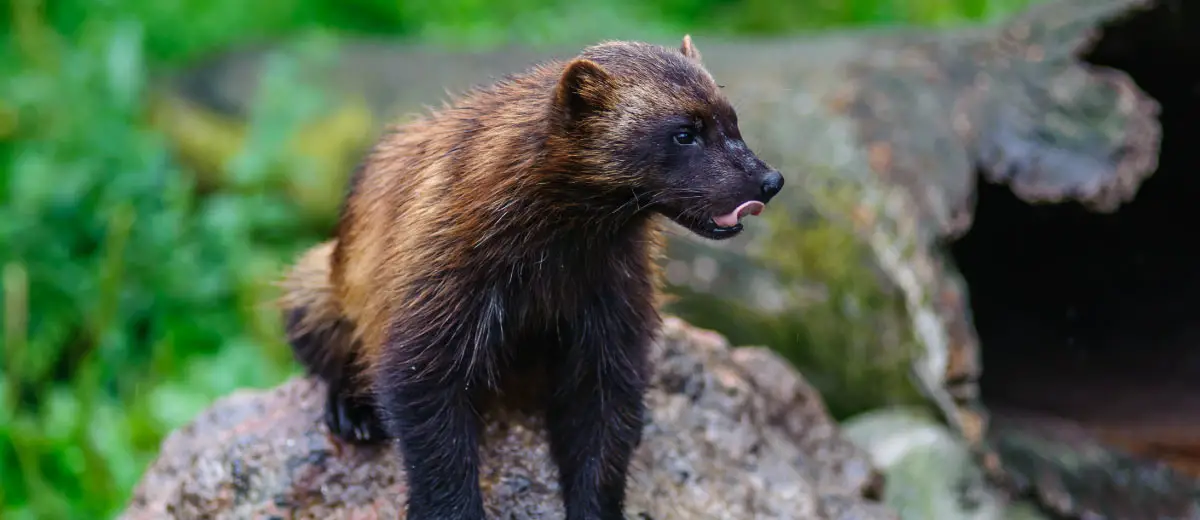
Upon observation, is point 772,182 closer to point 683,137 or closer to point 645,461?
point 683,137

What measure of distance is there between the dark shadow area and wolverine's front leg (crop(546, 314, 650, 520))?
323cm

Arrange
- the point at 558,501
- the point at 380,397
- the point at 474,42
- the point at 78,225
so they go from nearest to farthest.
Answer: the point at 380,397, the point at 558,501, the point at 78,225, the point at 474,42

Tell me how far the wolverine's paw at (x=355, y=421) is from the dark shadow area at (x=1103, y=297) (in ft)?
11.5

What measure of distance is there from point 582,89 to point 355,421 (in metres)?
1.38

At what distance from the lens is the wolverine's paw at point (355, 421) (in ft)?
12.3

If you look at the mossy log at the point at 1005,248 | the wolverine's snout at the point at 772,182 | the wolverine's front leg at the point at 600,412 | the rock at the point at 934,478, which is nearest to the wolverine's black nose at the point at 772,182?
the wolverine's snout at the point at 772,182

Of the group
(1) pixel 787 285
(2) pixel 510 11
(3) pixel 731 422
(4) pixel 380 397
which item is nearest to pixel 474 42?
(2) pixel 510 11

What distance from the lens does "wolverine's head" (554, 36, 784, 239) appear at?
9.86 feet

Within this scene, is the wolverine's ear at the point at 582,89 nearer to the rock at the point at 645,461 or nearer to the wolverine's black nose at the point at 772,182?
the wolverine's black nose at the point at 772,182

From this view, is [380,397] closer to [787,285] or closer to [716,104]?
[716,104]

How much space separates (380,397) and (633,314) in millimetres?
737

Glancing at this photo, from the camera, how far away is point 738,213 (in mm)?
2990

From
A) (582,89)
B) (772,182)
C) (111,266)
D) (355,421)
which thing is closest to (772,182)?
(772,182)

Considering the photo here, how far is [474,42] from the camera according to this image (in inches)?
374
